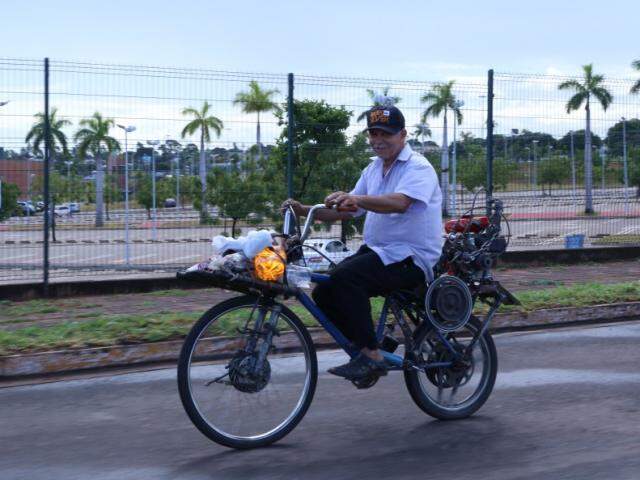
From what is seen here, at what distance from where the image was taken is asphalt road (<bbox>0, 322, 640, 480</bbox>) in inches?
177

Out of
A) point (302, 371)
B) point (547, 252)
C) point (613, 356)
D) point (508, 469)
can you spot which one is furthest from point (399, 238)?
point (547, 252)

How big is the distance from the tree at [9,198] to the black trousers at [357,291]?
23.1 ft

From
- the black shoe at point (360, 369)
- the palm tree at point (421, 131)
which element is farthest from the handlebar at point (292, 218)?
the palm tree at point (421, 131)

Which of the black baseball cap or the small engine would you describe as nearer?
the black baseball cap

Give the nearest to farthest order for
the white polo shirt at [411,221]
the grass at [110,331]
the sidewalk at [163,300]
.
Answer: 1. the white polo shirt at [411,221]
2. the grass at [110,331]
3. the sidewalk at [163,300]

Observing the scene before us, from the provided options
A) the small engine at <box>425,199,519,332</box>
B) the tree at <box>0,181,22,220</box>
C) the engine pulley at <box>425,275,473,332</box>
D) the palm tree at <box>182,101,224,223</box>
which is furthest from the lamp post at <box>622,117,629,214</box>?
the engine pulley at <box>425,275,473,332</box>

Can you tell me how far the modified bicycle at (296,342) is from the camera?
15.4 ft

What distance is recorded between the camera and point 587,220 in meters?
14.4

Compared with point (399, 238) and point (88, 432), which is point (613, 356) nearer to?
point (399, 238)

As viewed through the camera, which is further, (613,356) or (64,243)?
(64,243)

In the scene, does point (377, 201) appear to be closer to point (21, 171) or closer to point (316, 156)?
point (21, 171)

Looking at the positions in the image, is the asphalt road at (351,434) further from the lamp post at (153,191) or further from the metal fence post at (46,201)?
the lamp post at (153,191)

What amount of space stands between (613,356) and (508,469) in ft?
10.8

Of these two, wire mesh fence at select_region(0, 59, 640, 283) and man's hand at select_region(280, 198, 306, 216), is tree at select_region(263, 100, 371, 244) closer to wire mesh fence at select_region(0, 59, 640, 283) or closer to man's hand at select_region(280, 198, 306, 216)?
wire mesh fence at select_region(0, 59, 640, 283)
